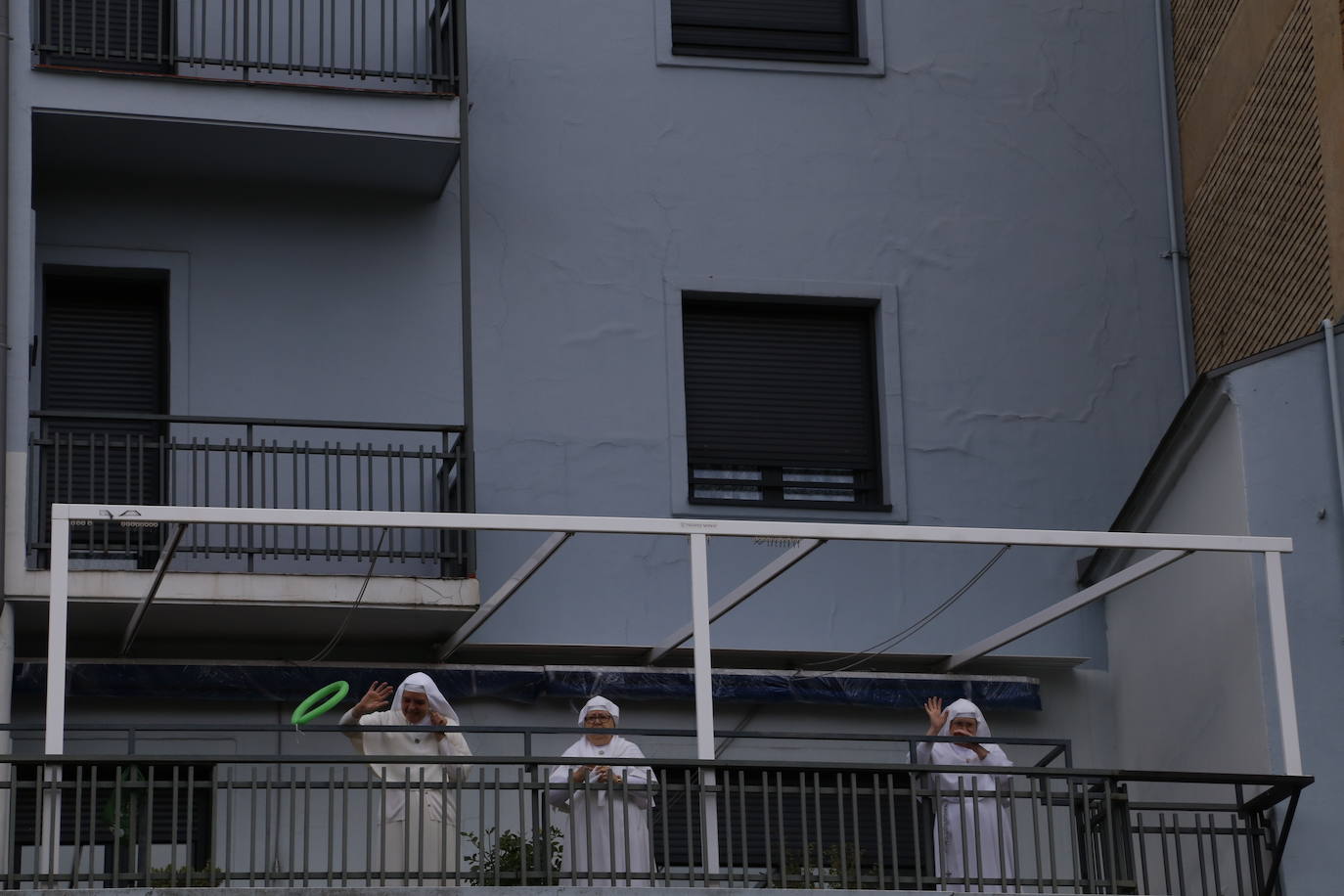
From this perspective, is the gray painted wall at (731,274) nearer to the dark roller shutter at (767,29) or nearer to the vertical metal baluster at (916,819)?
the dark roller shutter at (767,29)

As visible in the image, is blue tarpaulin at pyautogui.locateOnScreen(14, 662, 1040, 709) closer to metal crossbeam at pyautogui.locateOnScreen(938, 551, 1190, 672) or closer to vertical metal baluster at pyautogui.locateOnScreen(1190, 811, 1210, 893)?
metal crossbeam at pyautogui.locateOnScreen(938, 551, 1190, 672)

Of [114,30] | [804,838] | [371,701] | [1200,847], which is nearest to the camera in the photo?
[804,838]

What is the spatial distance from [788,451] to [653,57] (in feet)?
9.43

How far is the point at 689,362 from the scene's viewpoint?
58.5ft

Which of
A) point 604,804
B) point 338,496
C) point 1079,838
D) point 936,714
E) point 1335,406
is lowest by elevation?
point 1079,838

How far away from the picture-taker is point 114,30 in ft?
57.5

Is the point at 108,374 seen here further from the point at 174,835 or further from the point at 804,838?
the point at 804,838

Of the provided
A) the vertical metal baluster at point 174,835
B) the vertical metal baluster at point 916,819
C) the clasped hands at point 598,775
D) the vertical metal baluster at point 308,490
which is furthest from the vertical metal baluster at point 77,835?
the vertical metal baluster at point 916,819

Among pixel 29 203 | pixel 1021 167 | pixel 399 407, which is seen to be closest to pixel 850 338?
pixel 1021 167

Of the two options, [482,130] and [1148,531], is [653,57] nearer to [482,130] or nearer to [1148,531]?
[482,130]

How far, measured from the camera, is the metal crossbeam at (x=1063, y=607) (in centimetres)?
1570

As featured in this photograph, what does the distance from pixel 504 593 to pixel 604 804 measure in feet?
5.19

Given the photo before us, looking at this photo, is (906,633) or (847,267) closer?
(906,633)

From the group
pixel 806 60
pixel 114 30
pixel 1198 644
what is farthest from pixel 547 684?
pixel 114 30
